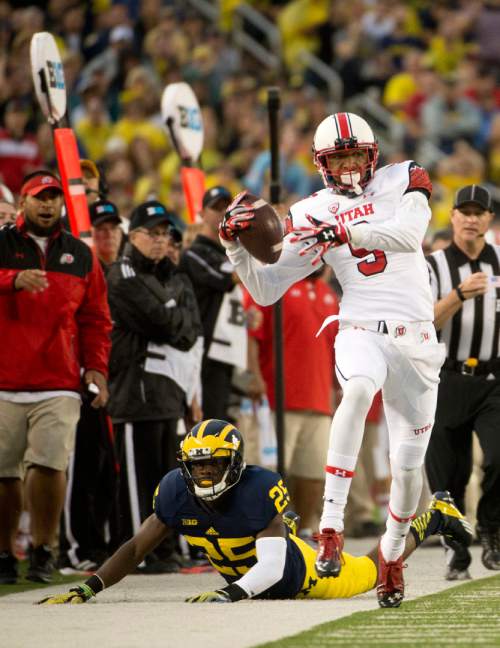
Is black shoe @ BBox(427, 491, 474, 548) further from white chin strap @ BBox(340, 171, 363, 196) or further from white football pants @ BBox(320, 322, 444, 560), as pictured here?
white chin strap @ BBox(340, 171, 363, 196)

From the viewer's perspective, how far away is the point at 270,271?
646cm

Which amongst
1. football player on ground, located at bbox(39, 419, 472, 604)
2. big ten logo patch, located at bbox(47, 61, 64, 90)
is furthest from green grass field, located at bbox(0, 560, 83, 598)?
big ten logo patch, located at bbox(47, 61, 64, 90)

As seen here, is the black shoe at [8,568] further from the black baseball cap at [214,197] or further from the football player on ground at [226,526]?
the black baseball cap at [214,197]

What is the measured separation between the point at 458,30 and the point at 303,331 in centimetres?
844

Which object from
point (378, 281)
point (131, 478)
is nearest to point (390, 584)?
point (378, 281)

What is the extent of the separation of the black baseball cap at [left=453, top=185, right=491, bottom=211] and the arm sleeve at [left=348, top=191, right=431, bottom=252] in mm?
2016

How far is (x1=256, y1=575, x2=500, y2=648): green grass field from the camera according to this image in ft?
16.9

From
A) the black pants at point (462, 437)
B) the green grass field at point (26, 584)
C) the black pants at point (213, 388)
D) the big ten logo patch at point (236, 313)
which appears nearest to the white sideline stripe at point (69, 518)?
the green grass field at point (26, 584)

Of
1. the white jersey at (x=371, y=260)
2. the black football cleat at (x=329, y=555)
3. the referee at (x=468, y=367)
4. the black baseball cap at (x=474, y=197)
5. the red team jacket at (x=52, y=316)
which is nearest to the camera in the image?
the black football cleat at (x=329, y=555)

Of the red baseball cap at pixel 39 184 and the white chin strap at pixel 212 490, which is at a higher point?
the red baseball cap at pixel 39 184

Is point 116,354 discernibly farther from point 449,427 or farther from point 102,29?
point 102,29

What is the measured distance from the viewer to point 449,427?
8305 mm

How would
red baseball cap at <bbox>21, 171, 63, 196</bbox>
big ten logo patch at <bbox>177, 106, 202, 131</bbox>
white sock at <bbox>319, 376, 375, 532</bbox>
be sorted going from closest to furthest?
white sock at <bbox>319, 376, 375, 532</bbox>, red baseball cap at <bbox>21, 171, 63, 196</bbox>, big ten logo patch at <bbox>177, 106, 202, 131</bbox>

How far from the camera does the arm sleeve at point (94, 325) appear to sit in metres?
8.12
